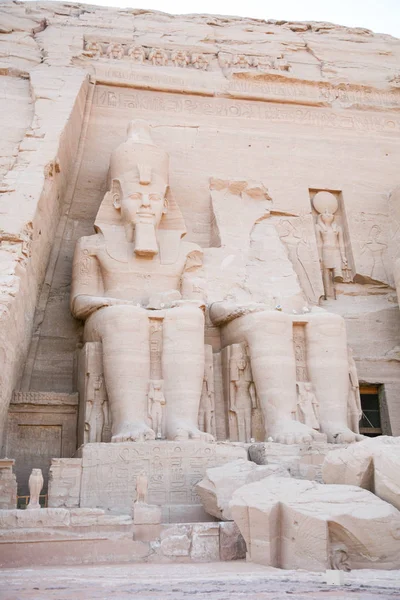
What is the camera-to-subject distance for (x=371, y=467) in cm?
353

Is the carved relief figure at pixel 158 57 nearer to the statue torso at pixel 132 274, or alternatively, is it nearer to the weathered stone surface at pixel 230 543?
the statue torso at pixel 132 274

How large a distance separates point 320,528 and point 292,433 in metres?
1.88

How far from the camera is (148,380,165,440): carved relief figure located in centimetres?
497

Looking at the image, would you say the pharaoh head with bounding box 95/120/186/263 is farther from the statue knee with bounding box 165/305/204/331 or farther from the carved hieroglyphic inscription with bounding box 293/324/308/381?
the carved hieroglyphic inscription with bounding box 293/324/308/381

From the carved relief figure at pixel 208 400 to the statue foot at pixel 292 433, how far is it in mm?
528

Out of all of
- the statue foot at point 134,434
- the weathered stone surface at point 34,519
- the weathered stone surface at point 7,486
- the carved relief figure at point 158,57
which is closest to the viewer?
the weathered stone surface at point 34,519

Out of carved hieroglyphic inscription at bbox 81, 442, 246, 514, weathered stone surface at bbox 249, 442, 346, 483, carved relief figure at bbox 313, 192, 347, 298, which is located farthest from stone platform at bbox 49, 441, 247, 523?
carved relief figure at bbox 313, 192, 347, 298

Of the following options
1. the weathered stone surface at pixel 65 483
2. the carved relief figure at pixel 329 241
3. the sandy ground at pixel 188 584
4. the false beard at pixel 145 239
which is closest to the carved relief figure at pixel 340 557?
the sandy ground at pixel 188 584

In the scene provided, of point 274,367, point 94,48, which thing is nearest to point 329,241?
point 274,367

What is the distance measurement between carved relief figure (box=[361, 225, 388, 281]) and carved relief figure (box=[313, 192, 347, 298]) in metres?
0.27

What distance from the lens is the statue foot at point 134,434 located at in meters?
4.62

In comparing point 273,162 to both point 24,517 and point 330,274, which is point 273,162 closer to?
point 330,274

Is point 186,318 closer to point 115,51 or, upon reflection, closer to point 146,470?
point 146,470

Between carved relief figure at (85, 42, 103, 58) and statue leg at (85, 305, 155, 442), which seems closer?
statue leg at (85, 305, 155, 442)
